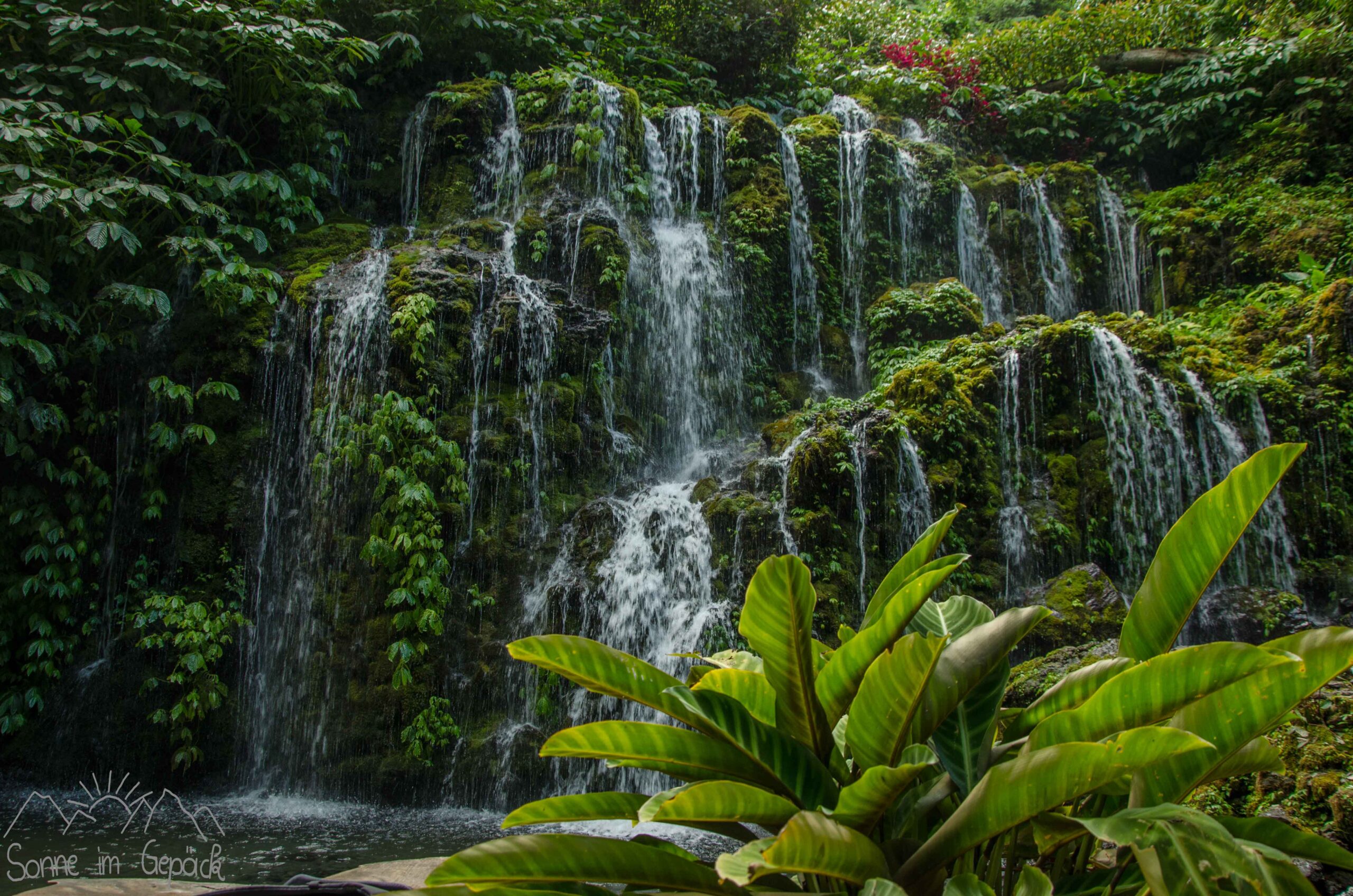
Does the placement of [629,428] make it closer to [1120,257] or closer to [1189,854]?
[1189,854]

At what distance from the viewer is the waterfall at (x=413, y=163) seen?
32.4 ft

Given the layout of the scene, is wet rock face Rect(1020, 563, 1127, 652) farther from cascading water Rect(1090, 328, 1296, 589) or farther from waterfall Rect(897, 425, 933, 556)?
cascading water Rect(1090, 328, 1296, 589)

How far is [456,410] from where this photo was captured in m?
7.42

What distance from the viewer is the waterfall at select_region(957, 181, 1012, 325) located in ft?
37.6

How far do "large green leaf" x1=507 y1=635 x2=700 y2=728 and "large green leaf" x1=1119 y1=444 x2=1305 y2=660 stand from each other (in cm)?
103

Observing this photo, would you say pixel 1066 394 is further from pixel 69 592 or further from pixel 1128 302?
pixel 69 592

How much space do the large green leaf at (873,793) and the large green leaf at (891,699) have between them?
→ 6cm

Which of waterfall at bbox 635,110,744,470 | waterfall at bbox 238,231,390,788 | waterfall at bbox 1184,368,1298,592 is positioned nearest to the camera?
waterfall at bbox 238,231,390,788

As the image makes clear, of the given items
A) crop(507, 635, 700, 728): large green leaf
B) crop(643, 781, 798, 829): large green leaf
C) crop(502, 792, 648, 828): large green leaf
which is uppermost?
crop(507, 635, 700, 728): large green leaf

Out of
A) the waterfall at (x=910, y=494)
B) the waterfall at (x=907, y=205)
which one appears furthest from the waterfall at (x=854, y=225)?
the waterfall at (x=910, y=494)

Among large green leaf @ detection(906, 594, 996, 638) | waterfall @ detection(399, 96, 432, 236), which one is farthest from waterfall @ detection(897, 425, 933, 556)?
waterfall @ detection(399, 96, 432, 236)

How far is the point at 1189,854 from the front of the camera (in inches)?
51.5

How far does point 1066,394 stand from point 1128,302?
4.12 m

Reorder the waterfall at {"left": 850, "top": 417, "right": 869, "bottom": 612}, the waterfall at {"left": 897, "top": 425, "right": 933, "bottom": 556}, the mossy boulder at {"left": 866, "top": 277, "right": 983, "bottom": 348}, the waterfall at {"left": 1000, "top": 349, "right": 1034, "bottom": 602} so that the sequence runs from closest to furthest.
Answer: the waterfall at {"left": 850, "top": 417, "right": 869, "bottom": 612}, the waterfall at {"left": 897, "top": 425, "right": 933, "bottom": 556}, the waterfall at {"left": 1000, "top": 349, "right": 1034, "bottom": 602}, the mossy boulder at {"left": 866, "top": 277, "right": 983, "bottom": 348}
